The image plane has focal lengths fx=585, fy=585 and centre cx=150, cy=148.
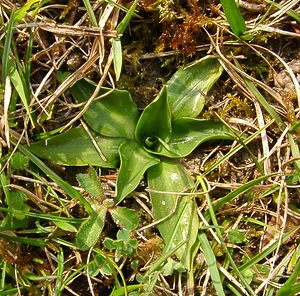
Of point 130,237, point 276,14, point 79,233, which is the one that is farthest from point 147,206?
point 276,14

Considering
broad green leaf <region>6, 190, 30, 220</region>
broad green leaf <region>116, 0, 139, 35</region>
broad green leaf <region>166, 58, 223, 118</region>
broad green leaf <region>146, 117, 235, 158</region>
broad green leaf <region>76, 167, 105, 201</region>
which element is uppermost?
broad green leaf <region>116, 0, 139, 35</region>

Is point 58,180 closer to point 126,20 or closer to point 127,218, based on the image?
point 127,218

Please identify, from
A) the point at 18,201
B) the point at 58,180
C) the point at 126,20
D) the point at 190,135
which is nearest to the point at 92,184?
the point at 58,180

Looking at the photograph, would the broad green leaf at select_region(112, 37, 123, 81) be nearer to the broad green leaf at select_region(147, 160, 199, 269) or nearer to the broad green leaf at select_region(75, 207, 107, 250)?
the broad green leaf at select_region(147, 160, 199, 269)

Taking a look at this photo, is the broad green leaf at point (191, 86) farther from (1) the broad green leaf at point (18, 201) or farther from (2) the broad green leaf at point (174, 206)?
(1) the broad green leaf at point (18, 201)

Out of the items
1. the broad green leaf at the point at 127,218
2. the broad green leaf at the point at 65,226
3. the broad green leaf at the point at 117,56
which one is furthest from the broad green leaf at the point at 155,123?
the broad green leaf at the point at 65,226

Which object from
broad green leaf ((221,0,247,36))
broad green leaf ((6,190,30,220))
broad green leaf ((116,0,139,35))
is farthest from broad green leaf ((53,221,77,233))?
broad green leaf ((221,0,247,36))
